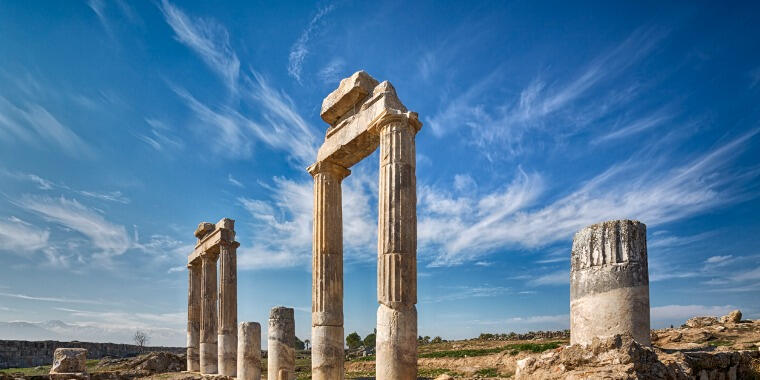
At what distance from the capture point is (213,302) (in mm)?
26047

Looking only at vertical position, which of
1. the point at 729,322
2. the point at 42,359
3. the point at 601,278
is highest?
the point at 601,278

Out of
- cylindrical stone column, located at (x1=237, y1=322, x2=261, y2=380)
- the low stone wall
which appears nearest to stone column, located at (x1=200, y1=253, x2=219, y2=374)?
cylindrical stone column, located at (x1=237, y1=322, x2=261, y2=380)

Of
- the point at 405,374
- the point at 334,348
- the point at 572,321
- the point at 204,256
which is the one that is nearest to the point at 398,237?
the point at 405,374

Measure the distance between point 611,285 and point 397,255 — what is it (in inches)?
230

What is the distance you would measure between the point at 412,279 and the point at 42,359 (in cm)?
3555

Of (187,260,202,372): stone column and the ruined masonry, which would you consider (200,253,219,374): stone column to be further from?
(187,260,202,372): stone column

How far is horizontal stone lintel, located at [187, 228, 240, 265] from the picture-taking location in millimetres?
23875

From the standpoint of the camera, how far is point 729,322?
2344 centimetres

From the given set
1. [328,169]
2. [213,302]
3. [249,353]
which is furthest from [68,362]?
[328,169]

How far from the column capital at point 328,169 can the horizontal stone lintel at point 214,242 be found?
32.6 feet

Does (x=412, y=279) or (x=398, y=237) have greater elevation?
(x=398, y=237)

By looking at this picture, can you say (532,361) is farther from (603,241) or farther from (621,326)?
(603,241)

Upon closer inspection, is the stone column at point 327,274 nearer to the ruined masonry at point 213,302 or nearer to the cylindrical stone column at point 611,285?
the cylindrical stone column at point 611,285

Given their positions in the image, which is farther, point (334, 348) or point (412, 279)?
point (334, 348)
